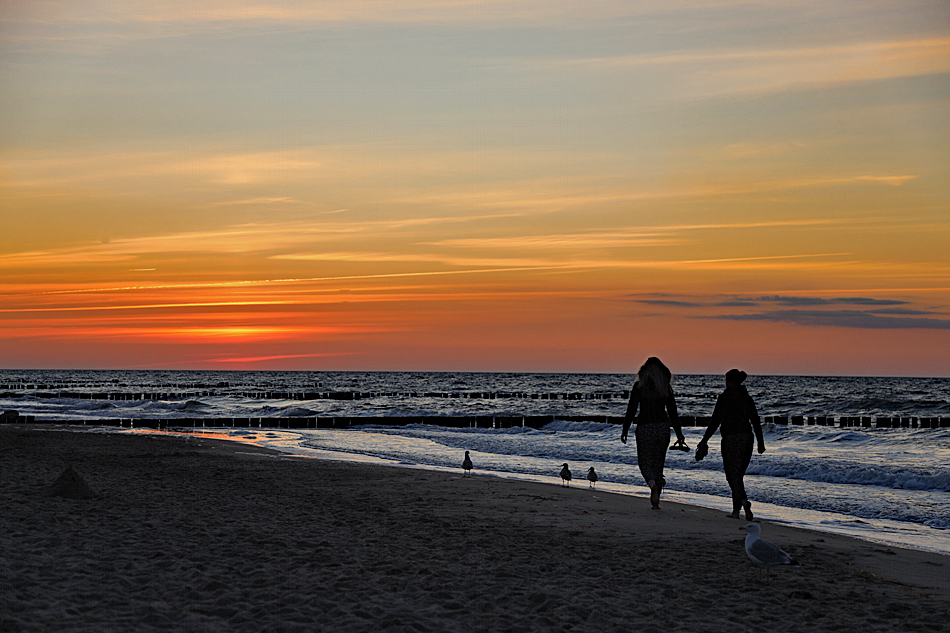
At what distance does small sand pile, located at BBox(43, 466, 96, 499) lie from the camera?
33.0ft

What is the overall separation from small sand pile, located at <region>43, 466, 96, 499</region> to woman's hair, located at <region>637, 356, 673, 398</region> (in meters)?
7.15

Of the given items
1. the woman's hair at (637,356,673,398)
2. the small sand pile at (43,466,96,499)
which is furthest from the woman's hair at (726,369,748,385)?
the small sand pile at (43,466,96,499)

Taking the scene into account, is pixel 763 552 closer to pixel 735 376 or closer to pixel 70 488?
pixel 735 376

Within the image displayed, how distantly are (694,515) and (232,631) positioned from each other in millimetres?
7539

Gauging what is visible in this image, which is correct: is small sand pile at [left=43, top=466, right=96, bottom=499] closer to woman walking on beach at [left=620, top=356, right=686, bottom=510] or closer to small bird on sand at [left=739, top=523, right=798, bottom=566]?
woman walking on beach at [left=620, top=356, right=686, bottom=510]

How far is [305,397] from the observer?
258 feet

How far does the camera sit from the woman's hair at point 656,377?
34.7ft

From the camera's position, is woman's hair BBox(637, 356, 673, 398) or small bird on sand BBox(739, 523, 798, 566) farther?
woman's hair BBox(637, 356, 673, 398)

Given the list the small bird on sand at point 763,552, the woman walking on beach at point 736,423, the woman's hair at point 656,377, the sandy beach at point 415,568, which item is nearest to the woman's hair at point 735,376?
the woman walking on beach at point 736,423

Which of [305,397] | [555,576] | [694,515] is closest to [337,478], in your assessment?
[694,515]

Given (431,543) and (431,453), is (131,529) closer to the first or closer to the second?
(431,543)

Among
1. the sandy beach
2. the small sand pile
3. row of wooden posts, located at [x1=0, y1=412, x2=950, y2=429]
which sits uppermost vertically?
the small sand pile

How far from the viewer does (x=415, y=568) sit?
277 inches

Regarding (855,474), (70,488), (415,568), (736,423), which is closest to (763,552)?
(736,423)
